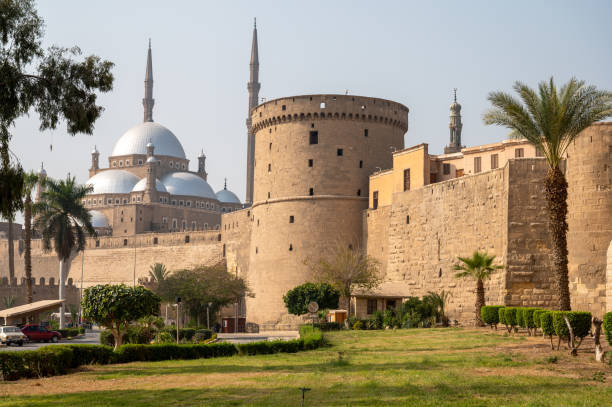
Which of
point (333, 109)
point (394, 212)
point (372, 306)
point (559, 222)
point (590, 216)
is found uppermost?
point (333, 109)

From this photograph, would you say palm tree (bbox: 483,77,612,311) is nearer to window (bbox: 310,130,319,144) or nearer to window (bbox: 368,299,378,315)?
window (bbox: 368,299,378,315)

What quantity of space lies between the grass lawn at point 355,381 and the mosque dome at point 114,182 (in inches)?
2731

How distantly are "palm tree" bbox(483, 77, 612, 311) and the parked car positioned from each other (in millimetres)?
20673

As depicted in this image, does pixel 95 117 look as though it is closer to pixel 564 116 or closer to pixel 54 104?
pixel 54 104

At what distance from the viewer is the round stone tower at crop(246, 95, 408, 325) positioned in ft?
149

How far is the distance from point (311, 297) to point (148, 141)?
54.9m

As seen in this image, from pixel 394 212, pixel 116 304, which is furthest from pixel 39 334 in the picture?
pixel 394 212

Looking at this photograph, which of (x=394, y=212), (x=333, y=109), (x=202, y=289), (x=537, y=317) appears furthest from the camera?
(x=202, y=289)

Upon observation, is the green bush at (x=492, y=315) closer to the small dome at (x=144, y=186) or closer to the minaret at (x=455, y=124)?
the minaret at (x=455, y=124)

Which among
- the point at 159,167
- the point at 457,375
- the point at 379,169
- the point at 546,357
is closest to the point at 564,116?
the point at 546,357

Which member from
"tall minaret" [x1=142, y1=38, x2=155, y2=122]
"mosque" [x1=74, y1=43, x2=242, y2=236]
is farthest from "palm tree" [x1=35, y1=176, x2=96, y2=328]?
"tall minaret" [x1=142, y1=38, x2=155, y2=122]

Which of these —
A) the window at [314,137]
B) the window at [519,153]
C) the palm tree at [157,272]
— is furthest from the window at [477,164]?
the palm tree at [157,272]

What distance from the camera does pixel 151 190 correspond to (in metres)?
83.6

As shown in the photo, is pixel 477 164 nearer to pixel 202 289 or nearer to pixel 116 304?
pixel 202 289
